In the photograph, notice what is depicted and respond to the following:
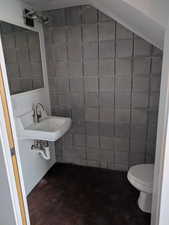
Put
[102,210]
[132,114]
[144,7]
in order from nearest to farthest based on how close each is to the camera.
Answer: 1. [144,7]
2. [102,210]
3. [132,114]

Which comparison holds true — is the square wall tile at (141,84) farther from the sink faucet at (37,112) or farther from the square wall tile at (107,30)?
the sink faucet at (37,112)

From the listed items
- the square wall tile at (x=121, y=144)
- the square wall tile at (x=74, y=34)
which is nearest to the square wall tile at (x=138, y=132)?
the square wall tile at (x=121, y=144)

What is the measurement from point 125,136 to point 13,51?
5.87 feet

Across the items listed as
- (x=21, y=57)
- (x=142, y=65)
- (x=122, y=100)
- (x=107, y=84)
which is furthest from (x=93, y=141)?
(x=21, y=57)

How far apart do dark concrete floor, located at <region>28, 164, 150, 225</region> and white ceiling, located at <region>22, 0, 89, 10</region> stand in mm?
2297

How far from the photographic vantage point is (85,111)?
2.41 m

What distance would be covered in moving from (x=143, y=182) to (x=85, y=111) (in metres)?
1.19

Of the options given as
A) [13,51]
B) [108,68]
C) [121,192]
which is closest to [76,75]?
[108,68]

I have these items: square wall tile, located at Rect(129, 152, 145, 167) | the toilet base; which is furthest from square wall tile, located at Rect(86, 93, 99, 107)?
the toilet base

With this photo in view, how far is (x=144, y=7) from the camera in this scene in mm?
984

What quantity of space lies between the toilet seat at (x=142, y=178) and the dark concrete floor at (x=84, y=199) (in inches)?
14.0

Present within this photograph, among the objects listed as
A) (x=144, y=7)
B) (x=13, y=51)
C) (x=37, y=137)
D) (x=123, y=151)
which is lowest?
(x=123, y=151)

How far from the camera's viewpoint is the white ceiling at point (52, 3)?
197 cm

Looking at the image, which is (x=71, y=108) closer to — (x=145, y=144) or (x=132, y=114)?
(x=132, y=114)
